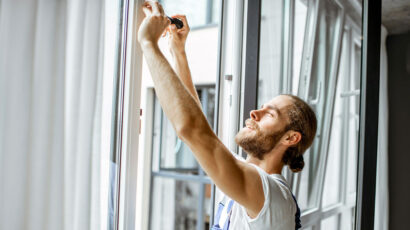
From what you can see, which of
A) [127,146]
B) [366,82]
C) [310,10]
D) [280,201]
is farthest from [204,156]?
[310,10]

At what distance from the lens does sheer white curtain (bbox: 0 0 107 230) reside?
93cm

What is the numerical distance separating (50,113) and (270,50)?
3.59 feet

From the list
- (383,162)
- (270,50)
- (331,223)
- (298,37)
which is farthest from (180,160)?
(270,50)

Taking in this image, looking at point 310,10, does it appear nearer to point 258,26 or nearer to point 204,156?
point 258,26

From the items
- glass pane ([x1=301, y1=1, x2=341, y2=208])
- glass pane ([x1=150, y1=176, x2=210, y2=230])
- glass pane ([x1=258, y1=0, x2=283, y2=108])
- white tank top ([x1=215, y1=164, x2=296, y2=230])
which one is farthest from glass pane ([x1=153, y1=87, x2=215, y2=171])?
white tank top ([x1=215, y1=164, x2=296, y2=230])

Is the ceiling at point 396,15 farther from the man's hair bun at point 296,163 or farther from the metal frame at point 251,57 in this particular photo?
the man's hair bun at point 296,163

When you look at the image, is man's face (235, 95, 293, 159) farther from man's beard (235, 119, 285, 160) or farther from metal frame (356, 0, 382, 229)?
metal frame (356, 0, 382, 229)

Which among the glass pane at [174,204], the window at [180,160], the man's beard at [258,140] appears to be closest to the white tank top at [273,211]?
the man's beard at [258,140]

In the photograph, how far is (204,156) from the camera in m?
0.92

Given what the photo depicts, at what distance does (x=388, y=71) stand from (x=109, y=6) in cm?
166

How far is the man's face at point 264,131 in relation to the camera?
116cm

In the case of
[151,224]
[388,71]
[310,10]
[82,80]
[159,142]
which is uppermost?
[310,10]

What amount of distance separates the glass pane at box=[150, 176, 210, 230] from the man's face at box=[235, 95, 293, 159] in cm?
493

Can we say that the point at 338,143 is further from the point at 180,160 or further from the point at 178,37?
the point at 180,160
